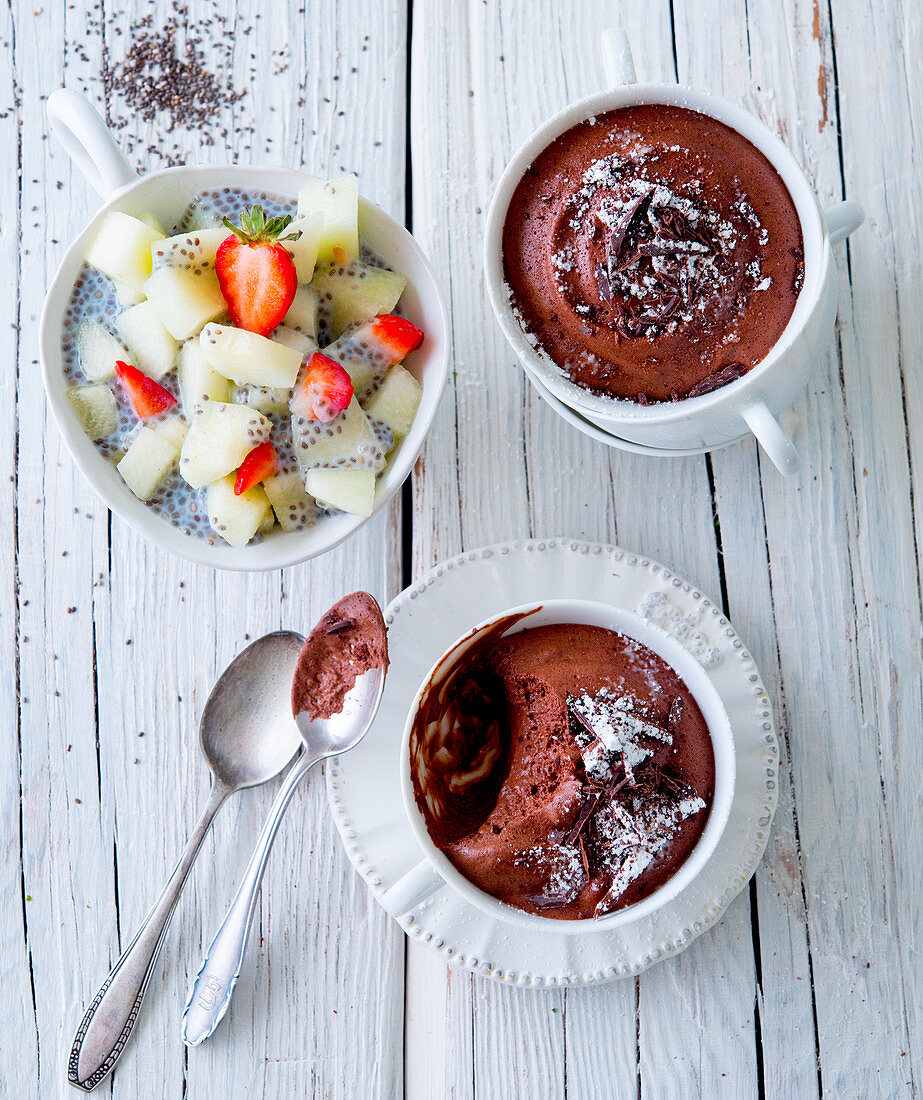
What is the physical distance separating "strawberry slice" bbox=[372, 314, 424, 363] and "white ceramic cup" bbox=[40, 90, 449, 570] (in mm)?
41

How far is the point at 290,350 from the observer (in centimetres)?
153

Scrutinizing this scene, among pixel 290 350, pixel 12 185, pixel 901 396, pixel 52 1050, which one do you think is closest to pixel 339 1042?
pixel 52 1050

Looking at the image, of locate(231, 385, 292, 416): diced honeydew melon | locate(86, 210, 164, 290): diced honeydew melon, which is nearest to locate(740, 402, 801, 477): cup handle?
locate(231, 385, 292, 416): diced honeydew melon

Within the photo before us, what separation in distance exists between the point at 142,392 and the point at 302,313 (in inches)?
11.3

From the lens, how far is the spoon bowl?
1761mm

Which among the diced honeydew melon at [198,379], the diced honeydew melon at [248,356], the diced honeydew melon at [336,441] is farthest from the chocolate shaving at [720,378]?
the diced honeydew melon at [198,379]

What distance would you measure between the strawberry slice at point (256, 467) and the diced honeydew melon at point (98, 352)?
271 mm

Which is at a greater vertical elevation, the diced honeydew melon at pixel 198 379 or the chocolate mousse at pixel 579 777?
the diced honeydew melon at pixel 198 379

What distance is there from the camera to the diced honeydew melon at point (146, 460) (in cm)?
158

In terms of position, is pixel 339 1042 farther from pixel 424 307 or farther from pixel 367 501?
pixel 424 307

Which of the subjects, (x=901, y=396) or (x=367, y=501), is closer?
(x=367, y=501)

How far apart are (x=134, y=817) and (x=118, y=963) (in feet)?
0.84

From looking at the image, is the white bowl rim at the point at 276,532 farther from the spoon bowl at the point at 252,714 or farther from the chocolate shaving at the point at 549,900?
the chocolate shaving at the point at 549,900

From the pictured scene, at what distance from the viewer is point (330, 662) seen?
168 centimetres
